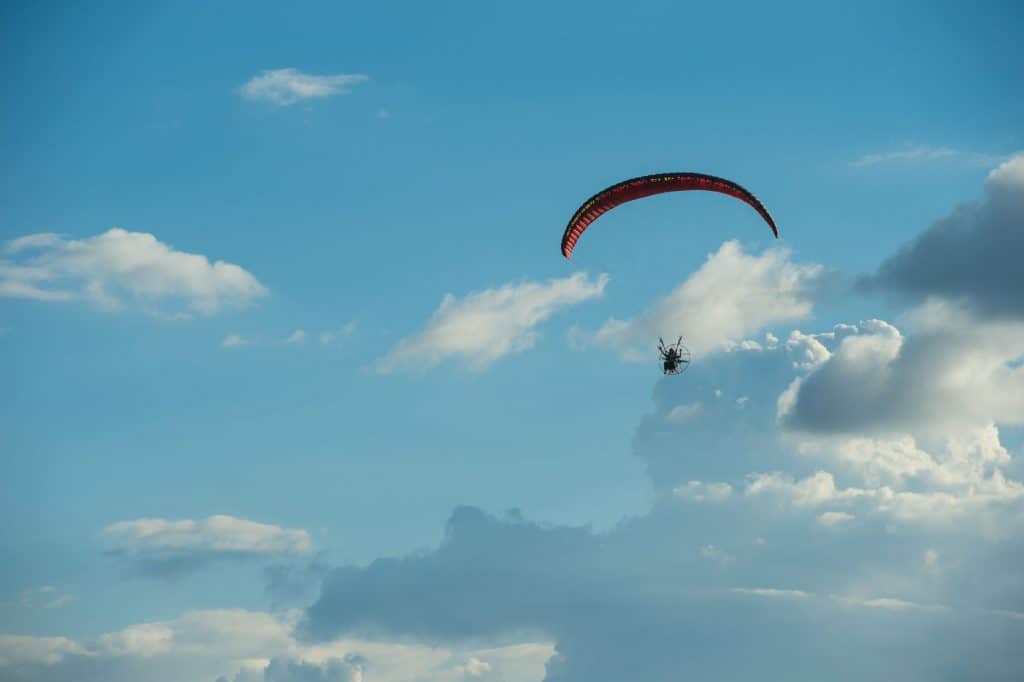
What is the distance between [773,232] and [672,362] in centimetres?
1255

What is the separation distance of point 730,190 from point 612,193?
9080 mm

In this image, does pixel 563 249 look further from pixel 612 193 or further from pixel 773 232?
pixel 773 232

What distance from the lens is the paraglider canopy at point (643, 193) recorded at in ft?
412

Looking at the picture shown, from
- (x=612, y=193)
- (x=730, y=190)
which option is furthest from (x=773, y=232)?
(x=612, y=193)

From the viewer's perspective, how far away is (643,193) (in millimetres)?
129375

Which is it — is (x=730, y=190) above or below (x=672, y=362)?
above

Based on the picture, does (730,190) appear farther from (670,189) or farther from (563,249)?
(563,249)

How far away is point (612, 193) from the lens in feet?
421

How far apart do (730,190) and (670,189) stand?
189 inches

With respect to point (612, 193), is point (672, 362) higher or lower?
lower

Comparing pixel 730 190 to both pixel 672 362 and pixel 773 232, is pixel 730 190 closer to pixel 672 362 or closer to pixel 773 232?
pixel 773 232

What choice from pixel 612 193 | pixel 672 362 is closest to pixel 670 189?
pixel 612 193

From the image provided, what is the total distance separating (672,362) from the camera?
127 meters

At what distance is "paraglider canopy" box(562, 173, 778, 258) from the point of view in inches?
4943
